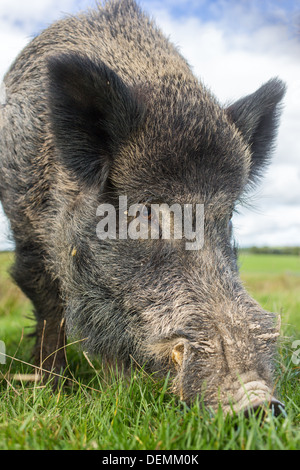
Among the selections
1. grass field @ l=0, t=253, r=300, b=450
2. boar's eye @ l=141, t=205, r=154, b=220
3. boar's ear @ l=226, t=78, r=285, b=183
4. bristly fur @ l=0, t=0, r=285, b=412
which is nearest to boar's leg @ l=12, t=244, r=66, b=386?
bristly fur @ l=0, t=0, r=285, b=412

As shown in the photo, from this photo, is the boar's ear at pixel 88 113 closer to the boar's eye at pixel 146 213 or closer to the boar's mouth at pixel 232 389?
the boar's eye at pixel 146 213

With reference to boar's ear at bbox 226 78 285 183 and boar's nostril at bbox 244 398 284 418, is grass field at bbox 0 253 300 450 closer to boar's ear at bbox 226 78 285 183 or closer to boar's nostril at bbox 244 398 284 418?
boar's nostril at bbox 244 398 284 418

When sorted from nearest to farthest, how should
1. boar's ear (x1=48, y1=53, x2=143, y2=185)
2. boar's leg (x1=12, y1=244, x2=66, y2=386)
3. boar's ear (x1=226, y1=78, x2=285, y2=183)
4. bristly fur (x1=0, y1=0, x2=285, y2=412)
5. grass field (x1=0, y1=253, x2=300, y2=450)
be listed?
grass field (x1=0, y1=253, x2=300, y2=450) < bristly fur (x1=0, y1=0, x2=285, y2=412) < boar's ear (x1=48, y1=53, x2=143, y2=185) < boar's ear (x1=226, y1=78, x2=285, y2=183) < boar's leg (x1=12, y1=244, x2=66, y2=386)

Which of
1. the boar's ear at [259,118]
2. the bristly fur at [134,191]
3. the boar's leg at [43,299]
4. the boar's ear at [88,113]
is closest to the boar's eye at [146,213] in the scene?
the bristly fur at [134,191]

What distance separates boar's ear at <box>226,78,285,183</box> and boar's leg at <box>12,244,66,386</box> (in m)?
2.19

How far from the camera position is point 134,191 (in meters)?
3.56

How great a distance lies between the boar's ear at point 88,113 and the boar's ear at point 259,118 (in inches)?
43.7

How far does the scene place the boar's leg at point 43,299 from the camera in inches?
182

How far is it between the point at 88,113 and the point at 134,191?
0.69 metres

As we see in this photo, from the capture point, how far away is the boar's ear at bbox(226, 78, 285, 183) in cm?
423

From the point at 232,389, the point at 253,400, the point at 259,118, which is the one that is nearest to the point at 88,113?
the point at 259,118

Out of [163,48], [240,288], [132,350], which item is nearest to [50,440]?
[132,350]

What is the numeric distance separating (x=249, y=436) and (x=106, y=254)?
1.80 metres
